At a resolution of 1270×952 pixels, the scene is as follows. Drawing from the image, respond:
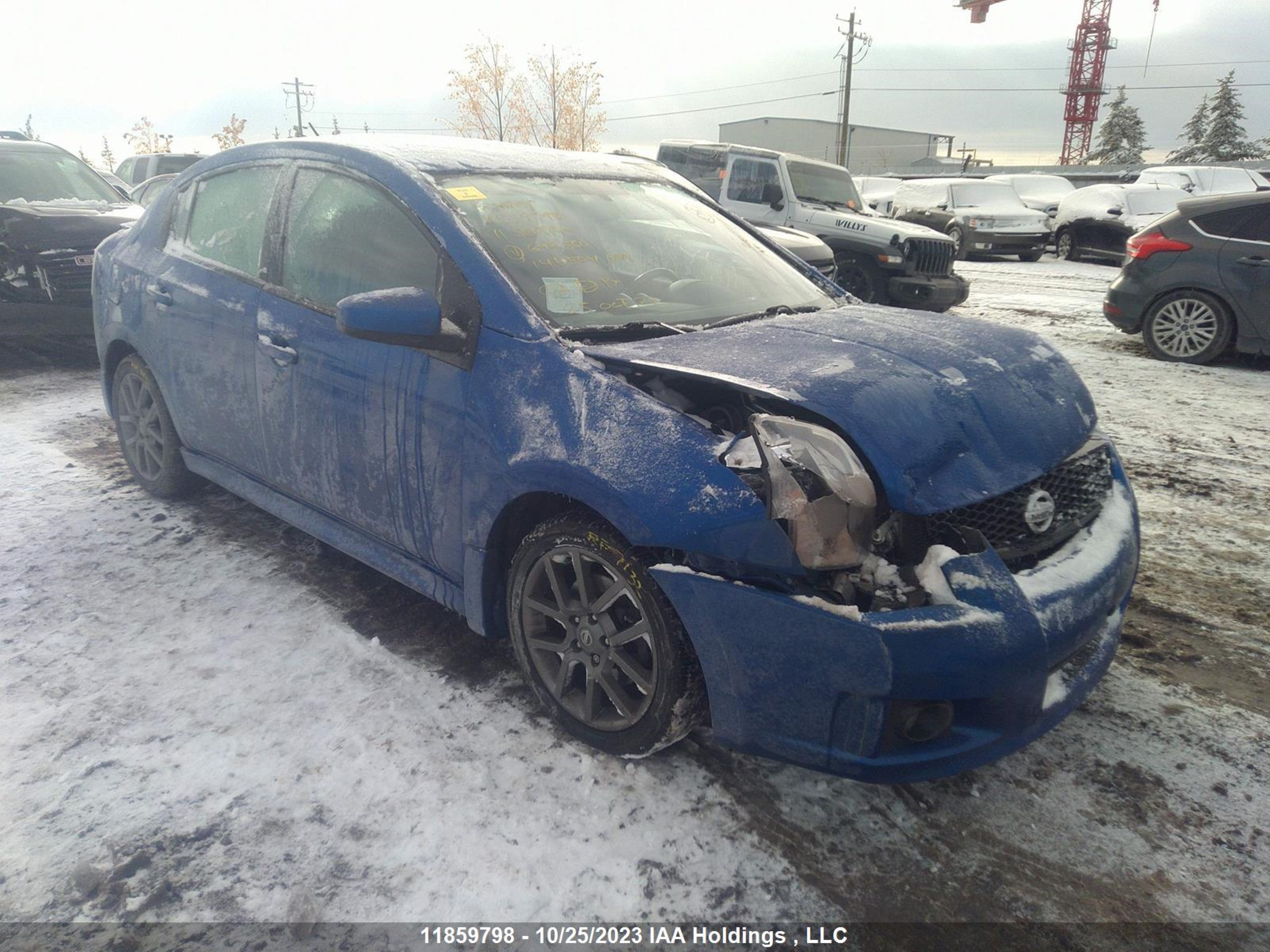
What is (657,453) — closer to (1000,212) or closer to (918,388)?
(918,388)

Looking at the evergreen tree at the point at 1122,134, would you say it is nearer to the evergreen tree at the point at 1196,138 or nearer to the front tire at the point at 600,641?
the evergreen tree at the point at 1196,138

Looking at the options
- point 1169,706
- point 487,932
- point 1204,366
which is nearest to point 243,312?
point 487,932

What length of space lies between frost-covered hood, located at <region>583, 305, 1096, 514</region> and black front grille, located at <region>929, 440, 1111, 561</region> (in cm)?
5

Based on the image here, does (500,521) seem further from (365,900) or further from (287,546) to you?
(287,546)

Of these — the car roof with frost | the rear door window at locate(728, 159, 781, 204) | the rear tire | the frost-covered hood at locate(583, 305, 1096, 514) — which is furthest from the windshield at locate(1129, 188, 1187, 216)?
→ the frost-covered hood at locate(583, 305, 1096, 514)

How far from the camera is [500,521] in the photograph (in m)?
2.50

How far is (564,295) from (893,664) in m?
1.48

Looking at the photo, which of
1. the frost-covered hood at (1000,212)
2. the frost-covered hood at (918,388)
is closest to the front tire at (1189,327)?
the frost-covered hood at (918,388)

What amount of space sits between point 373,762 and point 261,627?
39.2 inches

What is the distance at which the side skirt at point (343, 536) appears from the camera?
2797 mm

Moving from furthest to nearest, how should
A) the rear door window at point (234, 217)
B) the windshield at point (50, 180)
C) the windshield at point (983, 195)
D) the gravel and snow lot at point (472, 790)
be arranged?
1. the windshield at point (983, 195)
2. the windshield at point (50, 180)
3. the rear door window at point (234, 217)
4. the gravel and snow lot at point (472, 790)

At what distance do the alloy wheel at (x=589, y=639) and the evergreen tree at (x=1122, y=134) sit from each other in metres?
69.2

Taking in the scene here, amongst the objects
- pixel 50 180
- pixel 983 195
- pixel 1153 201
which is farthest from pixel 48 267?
pixel 1153 201

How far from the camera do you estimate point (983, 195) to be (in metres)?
18.0
